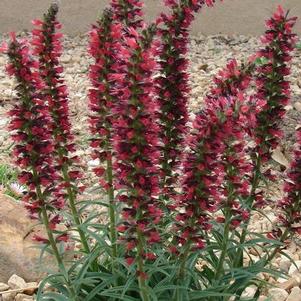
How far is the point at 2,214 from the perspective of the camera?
439 cm

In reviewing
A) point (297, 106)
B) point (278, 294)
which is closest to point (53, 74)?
point (278, 294)

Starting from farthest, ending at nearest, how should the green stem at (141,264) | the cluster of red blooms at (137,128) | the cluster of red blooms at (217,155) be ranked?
the green stem at (141,264), the cluster of red blooms at (217,155), the cluster of red blooms at (137,128)

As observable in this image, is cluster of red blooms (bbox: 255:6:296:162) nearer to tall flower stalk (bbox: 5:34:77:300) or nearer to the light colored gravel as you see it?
tall flower stalk (bbox: 5:34:77:300)

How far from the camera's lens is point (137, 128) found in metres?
2.20

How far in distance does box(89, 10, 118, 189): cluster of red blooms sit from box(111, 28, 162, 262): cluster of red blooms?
0.30 metres

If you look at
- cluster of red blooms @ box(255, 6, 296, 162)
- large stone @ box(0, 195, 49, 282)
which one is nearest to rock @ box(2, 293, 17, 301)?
large stone @ box(0, 195, 49, 282)

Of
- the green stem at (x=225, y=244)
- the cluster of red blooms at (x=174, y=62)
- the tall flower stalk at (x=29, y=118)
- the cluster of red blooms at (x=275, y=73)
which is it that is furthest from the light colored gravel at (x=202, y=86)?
the tall flower stalk at (x=29, y=118)

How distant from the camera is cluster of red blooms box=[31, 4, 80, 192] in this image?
8.87 ft

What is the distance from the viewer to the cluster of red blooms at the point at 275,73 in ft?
9.37

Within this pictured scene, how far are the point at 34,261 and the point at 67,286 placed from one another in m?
1.27

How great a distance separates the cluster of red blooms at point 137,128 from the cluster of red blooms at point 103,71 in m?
0.30

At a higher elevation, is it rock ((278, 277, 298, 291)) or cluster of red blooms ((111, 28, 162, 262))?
cluster of red blooms ((111, 28, 162, 262))

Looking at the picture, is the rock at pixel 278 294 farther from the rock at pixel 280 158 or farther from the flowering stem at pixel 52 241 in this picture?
the rock at pixel 280 158

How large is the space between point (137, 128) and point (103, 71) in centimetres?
56
